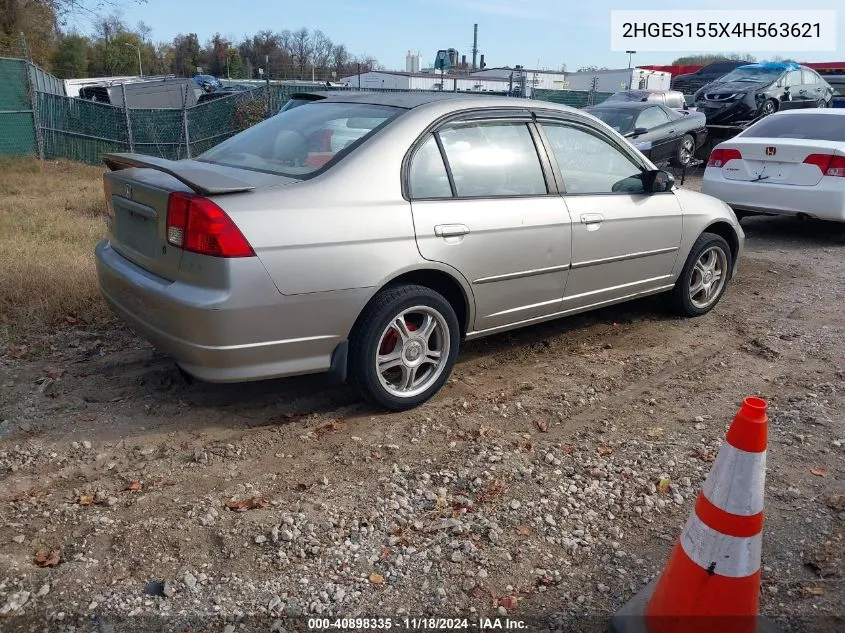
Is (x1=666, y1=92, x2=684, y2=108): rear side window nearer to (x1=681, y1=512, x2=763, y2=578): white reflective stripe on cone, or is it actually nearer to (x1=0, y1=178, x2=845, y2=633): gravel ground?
(x1=0, y1=178, x2=845, y2=633): gravel ground

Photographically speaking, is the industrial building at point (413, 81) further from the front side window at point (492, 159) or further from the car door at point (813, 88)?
the front side window at point (492, 159)

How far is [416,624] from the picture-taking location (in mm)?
2461

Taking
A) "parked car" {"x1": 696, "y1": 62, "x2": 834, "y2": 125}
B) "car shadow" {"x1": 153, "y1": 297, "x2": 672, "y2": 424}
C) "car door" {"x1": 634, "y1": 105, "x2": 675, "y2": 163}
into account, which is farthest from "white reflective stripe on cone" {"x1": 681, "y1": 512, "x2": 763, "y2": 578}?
"parked car" {"x1": 696, "y1": 62, "x2": 834, "y2": 125}

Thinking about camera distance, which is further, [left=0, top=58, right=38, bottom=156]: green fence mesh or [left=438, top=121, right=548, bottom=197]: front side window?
[left=0, top=58, right=38, bottom=156]: green fence mesh

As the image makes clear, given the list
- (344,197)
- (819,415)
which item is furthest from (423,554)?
(819,415)

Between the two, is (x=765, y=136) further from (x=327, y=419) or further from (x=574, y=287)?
(x=327, y=419)

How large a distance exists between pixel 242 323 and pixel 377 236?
80 cm

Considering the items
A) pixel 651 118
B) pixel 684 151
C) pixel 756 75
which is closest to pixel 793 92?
pixel 756 75

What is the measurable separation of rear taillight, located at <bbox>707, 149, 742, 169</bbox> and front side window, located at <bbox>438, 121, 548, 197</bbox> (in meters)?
5.36

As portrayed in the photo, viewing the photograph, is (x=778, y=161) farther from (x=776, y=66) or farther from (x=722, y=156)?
(x=776, y=66)

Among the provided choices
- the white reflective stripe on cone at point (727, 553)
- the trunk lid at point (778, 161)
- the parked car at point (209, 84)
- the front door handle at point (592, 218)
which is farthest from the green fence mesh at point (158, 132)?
the parked car at point (209, 84)

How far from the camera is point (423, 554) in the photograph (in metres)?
2.80

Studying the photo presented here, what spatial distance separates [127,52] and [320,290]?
97.4m

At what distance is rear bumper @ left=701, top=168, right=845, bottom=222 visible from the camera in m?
8.11
